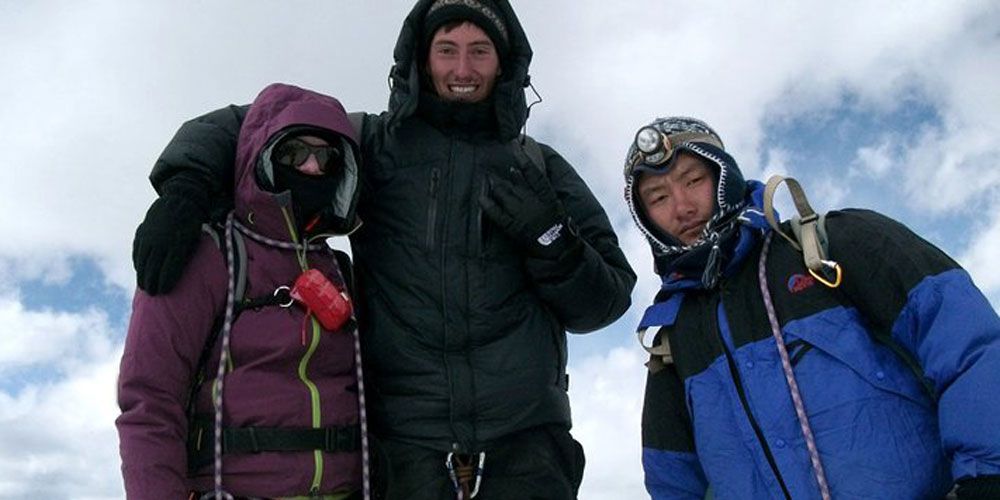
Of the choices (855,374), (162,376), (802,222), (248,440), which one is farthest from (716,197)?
(162,376)

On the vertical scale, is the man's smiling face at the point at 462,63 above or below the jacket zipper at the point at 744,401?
above

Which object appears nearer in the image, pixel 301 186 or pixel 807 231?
pixel 807 231

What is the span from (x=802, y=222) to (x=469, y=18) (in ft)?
7.97

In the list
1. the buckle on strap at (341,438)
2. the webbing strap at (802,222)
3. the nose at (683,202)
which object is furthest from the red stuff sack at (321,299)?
the webbing strap at (802,222)

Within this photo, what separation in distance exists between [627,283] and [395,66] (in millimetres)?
1922

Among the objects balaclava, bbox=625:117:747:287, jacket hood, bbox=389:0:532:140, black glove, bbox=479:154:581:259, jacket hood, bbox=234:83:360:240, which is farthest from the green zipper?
balaclava, bbox=625:117:747:287

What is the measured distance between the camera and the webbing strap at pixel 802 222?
3.72m

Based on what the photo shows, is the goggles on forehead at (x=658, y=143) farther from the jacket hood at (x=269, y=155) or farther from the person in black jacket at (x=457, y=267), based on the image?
the jacket hood at (x=269, y=155)

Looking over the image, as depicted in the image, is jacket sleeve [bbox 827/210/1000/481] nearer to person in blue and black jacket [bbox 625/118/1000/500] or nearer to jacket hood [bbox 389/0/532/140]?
person in blue and black jacket [bbox 625/118/1000/500]

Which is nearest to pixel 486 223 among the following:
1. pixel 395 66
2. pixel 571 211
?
pixel 571 211

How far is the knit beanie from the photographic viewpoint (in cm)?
529

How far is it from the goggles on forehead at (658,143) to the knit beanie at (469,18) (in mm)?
1217

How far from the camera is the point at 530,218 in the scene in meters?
4.75

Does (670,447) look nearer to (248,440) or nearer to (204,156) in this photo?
(248,440)
